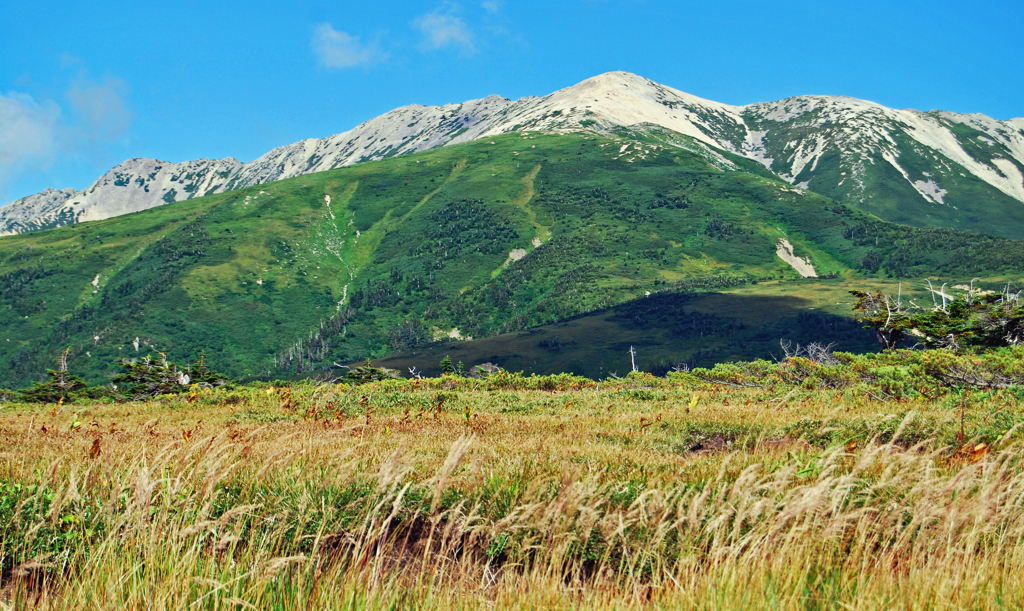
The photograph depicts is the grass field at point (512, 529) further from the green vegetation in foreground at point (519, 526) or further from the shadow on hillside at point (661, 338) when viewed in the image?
the shadow on hillside at point (661, 338)

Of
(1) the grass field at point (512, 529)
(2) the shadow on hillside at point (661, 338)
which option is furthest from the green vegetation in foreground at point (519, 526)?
(2) the shadow on hillside at point (661, 338)

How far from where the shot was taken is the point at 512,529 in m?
4.66

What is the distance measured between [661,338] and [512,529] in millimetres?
161415

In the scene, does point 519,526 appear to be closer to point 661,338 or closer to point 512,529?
point 512,529

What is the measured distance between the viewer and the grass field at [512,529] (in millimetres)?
3799

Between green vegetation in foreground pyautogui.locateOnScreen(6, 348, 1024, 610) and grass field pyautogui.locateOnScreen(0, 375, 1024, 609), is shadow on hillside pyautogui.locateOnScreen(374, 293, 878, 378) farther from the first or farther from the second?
grass field pyautogui.locateOnScreen(0, 375, 1024, 609)

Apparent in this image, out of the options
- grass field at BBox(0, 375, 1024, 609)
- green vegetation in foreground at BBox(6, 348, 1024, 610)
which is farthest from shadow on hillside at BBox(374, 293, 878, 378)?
grass field at BBox(0, 375, 1024, 609)

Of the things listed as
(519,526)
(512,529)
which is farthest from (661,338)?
(519,526)

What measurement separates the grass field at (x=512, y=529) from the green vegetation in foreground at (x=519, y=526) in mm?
31

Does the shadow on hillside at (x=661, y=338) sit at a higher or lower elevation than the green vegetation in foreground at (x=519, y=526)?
higher

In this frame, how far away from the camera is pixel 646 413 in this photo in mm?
14617

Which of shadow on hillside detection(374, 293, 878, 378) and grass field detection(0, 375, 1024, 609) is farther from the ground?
shadow on hillside detection(374, 293, 878, 378)

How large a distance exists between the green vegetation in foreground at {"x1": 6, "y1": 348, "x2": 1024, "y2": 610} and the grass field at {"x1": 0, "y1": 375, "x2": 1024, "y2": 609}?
0.10 ft

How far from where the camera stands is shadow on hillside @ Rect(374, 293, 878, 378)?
5694 inches
